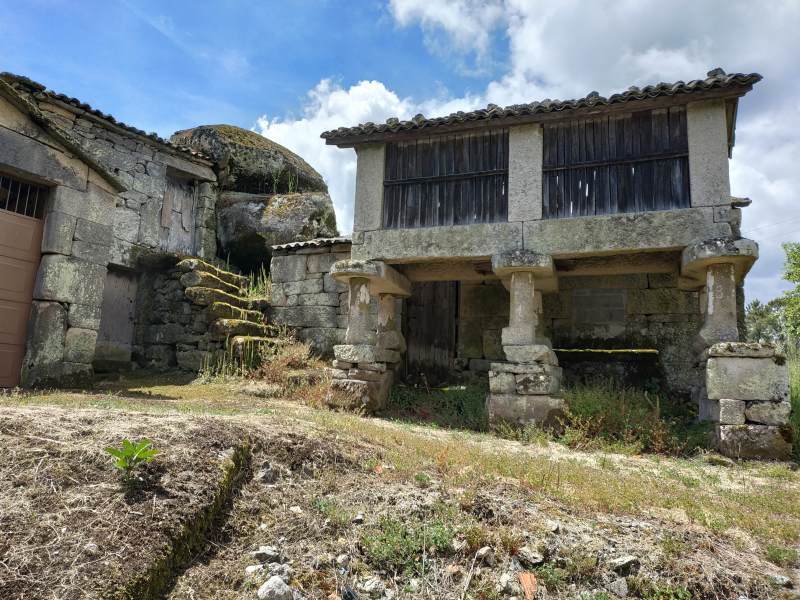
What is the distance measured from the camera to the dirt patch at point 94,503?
2.44m

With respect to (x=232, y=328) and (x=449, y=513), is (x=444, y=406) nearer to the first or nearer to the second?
(x=232, y=328)

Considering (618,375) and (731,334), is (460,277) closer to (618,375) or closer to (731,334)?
(618,375)

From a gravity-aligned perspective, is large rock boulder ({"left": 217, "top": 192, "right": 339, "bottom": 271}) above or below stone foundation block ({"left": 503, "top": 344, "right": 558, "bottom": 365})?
above

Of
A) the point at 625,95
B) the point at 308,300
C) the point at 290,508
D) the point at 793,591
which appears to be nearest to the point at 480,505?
the point at 290,508

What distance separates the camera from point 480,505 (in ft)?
11.6

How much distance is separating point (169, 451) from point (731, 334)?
20.3ft

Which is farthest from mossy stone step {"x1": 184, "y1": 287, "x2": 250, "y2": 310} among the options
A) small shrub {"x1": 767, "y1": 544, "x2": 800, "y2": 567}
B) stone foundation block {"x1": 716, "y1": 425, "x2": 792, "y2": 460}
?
small shrub {"x1": 767, "y1": 544, "x2": 800, "y2": 567}

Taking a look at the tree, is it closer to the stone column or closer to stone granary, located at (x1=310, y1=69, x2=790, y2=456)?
stone granary, located at (x1=310, y1=69, x2=790, y2=456)

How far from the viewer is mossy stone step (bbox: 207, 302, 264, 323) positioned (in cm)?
964

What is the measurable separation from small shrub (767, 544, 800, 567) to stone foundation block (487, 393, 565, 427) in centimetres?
362

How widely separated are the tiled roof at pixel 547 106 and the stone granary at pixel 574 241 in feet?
0.06

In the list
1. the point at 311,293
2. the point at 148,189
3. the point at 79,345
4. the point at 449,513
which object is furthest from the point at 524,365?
the point at 148,189

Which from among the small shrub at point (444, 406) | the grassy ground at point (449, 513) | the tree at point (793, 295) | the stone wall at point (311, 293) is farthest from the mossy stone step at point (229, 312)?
the tree at point (793, 295)

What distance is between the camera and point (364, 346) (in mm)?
8031
